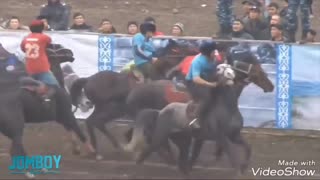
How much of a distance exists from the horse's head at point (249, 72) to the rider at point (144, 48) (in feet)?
6.34

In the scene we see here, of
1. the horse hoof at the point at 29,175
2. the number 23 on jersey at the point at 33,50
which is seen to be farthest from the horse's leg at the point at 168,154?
the number 23 on jersey at the point at 33,50

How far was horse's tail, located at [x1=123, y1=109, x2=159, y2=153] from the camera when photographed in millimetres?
13773

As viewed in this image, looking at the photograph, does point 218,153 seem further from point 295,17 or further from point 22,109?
point 295,17

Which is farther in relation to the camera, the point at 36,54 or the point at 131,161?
the point at 131,161

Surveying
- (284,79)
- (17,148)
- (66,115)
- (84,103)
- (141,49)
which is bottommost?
(84,103)

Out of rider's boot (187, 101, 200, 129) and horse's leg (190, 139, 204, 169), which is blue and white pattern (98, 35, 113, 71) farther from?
rider's boot (187, 101, 200, 129)

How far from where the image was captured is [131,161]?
1442 centimetres

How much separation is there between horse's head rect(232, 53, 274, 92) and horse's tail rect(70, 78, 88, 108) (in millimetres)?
2779

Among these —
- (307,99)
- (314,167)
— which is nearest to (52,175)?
(314,167)

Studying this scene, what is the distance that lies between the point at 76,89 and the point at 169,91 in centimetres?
206

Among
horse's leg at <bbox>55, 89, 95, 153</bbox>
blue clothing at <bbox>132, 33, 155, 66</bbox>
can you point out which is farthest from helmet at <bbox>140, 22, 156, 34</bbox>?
horse's leg at <bbox>55, 89, 95, 153</bbox>

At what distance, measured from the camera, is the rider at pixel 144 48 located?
52.3 feet

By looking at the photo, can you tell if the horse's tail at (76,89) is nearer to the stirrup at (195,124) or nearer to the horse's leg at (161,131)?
the horse's leg at (161,131)

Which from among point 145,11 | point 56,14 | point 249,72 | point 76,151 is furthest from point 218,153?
point 145,11
